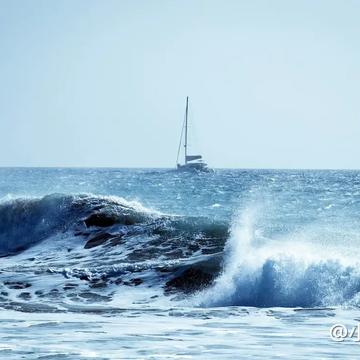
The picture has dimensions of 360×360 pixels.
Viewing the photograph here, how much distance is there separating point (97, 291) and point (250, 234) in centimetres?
527

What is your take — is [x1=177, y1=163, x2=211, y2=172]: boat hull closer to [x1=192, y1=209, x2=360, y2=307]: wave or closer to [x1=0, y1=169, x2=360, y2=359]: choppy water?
[x1=0, y1=169, x2=360, y2=359]: choppy water

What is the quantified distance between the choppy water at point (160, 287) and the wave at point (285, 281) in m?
0.03

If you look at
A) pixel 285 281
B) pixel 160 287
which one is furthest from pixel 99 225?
pixel 285 281

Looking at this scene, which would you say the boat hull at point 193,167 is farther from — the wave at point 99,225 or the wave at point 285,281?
the wave at point 285,281

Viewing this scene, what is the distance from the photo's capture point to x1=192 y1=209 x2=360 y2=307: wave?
38.1 feet

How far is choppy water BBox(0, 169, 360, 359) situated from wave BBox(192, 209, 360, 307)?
0.03 meters

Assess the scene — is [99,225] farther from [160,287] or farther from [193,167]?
[193,167]

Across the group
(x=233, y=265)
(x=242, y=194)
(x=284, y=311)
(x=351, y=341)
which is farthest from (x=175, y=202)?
(x=351, y=341)

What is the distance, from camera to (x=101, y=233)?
20.3 m

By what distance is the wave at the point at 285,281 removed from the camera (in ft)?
38.1

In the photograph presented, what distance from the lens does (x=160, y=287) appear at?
43.2 ft

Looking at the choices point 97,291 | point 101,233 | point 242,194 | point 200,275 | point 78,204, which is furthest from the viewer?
point 242,194

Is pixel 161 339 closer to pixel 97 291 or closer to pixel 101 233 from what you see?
pixel 97 291

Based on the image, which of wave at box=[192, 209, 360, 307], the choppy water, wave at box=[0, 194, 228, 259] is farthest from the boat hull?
wave at box=[192, 209, 360, 307]
